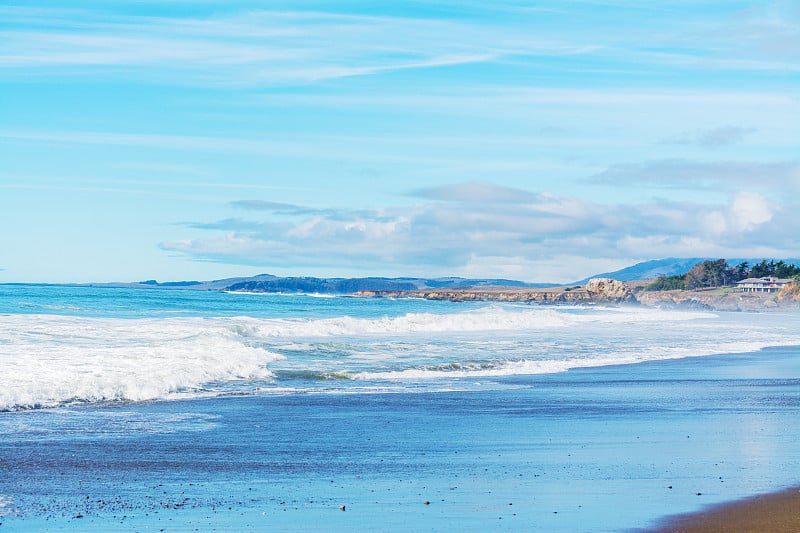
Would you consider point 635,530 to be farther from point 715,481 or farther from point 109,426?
point 109,426

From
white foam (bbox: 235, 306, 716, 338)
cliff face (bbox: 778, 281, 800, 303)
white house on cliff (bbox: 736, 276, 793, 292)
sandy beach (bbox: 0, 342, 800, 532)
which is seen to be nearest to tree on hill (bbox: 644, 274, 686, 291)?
white house on cliff (bbox: 736, 276, 793, 292)

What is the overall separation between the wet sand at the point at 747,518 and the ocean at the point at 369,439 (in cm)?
29

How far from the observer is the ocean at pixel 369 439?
29.2 ft

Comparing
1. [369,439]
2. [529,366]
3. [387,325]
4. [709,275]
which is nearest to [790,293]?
[709,275]

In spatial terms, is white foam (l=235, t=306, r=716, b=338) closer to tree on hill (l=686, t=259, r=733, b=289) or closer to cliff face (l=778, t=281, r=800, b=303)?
cliff face (l=778, t=281, r=800, b=303)

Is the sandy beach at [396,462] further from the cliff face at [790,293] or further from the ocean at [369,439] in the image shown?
the cliff face at [790,293]

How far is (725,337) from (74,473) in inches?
1448

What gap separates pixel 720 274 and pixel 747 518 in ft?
594

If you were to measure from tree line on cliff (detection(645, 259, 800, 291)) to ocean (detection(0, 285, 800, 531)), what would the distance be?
518 ft

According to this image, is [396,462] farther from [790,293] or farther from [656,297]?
[656,297]

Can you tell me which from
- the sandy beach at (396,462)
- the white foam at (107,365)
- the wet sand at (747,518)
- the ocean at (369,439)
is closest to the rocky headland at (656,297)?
the white foam at (107,365)

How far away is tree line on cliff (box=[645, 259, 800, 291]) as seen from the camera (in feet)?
582

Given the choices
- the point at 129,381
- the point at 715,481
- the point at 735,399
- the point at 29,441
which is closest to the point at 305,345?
the point at 129,381

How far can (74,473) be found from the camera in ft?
34.2
